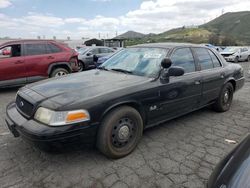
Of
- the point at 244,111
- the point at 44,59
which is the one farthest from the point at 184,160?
the point at 44,59

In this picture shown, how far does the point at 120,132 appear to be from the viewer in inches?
124

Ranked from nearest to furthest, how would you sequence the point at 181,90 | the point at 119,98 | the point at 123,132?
1. the point at 119,98
2. the point at 123,132
3. the point at 181,90

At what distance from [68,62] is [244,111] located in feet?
20.0

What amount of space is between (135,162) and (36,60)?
6009mm

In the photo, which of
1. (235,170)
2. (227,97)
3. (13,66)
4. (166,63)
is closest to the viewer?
(235,170)

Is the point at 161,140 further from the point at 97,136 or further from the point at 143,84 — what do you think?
the point at 97,136

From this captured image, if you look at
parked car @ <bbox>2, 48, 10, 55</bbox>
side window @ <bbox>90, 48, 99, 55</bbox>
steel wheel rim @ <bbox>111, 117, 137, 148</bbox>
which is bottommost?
steel wheel rim @ <bbox>111, 117, 137, 148</bbox>

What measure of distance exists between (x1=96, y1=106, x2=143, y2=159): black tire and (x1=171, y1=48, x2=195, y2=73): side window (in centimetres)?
136

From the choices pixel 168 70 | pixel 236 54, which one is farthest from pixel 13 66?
pixel 236 54

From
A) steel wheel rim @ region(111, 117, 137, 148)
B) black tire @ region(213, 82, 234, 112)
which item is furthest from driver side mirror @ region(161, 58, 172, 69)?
black tire @ region(213, 82, 234, 112)

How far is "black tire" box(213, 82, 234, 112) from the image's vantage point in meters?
5.08

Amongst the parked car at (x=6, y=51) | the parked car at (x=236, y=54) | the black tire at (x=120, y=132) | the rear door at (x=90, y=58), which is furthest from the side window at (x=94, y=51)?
the parked car at (x=236, y=54)

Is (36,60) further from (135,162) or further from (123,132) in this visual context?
(135,162)

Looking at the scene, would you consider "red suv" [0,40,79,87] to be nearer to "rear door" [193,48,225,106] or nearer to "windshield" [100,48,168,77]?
"windshield" [100,48,168,77]
